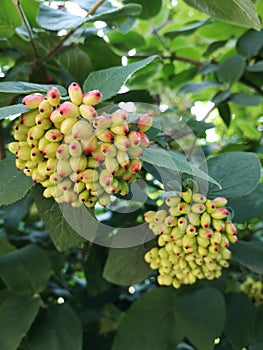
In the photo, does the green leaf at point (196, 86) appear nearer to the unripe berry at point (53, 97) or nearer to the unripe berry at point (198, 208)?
the unripe berry at point (198, 208)

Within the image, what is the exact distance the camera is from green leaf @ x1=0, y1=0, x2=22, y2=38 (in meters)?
0.87

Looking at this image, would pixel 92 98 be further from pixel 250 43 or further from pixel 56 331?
pixel 250 43

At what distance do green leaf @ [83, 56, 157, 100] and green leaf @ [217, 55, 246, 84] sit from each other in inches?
18.9

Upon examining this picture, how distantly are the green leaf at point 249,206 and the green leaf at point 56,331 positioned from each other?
0.36 metres

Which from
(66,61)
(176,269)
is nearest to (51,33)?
(66,61)

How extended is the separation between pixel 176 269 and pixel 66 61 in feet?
1.56

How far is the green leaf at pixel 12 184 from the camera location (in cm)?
64

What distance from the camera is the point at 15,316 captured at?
2.83 feet

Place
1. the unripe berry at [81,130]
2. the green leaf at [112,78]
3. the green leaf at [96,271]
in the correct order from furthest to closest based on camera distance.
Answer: the green leaf at [96,271] → the green leaf at [112,78] → the unripe berry at [81,130]

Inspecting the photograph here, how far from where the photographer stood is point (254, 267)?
0.79 metres

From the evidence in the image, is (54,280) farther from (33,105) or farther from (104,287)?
(33,105)

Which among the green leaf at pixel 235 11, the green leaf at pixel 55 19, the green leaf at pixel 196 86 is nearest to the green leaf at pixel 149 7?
the green leaf at pixel 196 86

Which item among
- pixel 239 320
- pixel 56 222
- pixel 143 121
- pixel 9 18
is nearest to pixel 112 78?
pixel 143 121

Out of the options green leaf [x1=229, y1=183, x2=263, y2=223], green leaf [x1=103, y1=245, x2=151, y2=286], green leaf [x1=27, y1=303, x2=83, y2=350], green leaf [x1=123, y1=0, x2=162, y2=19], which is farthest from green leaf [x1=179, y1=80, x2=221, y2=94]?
green leaf [x1=27, y1=303, x2=83, y2=350]
